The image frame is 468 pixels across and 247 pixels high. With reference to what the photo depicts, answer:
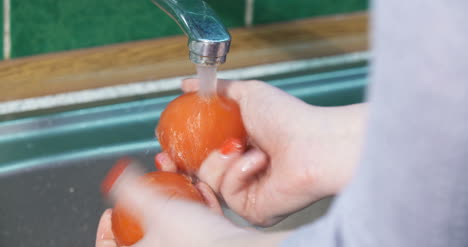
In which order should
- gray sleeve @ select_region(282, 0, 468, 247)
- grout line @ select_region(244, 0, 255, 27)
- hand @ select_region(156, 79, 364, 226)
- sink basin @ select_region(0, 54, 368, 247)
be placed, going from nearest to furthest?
1. gray sleeve @ select_region(282, 0, 468, 247)
2. hand @ select_region(156, 79, 364, 226)
3. sink basin @ select_region(0, 54, 368, 247)
4. grout line @ select_region(244, 0, 255, 27)

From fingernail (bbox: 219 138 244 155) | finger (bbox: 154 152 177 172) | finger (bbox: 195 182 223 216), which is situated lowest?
finger (bbox: 195 182 223 216)

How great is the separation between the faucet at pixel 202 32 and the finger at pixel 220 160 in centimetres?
10

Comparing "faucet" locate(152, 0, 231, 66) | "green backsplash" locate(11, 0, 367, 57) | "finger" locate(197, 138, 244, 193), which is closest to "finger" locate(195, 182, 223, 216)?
"finger" locate(197, 138, 244, 193)

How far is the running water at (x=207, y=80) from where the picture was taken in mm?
523

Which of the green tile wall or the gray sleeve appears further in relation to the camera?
the green tile wall

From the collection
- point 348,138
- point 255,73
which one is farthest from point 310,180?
point 255,73

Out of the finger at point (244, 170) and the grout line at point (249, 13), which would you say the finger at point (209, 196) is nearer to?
the finger at point (244, 170)

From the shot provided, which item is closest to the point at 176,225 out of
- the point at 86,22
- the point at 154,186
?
the point at 154,186


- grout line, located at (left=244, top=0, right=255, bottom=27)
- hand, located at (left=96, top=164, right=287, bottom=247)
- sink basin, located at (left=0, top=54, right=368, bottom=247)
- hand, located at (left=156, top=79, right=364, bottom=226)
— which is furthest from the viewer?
grout line, located at (left=244, top=0, right=255, bottom=27)

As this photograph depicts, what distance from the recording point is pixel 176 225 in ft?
1.43

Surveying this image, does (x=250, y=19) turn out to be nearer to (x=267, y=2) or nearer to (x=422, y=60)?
(x=267, y=2)

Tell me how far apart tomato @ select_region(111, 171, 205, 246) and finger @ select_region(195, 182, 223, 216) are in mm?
13

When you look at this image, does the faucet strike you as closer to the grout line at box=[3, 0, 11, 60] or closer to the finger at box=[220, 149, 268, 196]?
the finger at box=[220, 149, 268, 196]

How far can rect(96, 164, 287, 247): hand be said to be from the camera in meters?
0.40
